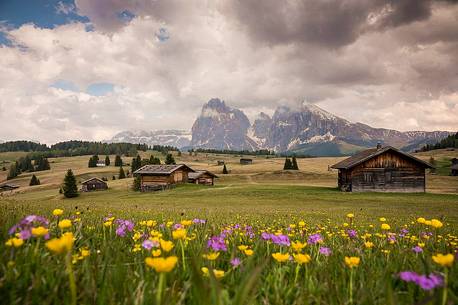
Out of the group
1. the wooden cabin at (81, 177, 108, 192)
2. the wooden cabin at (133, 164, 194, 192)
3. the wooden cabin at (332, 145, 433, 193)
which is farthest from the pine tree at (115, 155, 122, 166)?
the wooden cabin at (332, 145, 433, 193)

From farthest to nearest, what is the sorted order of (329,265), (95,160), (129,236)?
1. (95,160)
2. (129,236)
3. (329,265)

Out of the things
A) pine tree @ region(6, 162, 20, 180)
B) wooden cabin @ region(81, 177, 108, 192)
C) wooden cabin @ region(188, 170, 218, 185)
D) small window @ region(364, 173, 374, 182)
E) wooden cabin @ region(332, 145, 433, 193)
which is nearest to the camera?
wooden cabin @ region(332, 145, 433, 193)

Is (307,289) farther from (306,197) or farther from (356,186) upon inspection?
(356,186)

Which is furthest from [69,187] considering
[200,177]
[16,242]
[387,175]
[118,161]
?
[118,161]

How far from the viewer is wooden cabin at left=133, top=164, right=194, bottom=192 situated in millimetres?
67688

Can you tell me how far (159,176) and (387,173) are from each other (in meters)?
47.1

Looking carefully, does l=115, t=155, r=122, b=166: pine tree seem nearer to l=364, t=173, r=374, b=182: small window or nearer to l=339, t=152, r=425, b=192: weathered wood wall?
l=339, t=152, r=425, b=192: weathered wood wall

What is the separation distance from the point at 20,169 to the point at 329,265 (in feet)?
657

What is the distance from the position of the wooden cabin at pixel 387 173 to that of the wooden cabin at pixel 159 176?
38.7m

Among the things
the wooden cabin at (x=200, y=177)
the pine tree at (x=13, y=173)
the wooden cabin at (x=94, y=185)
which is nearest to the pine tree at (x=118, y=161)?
the pine tree at (x=13, y=173)

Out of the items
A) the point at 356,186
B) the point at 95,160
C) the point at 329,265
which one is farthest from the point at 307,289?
the point at 95,160

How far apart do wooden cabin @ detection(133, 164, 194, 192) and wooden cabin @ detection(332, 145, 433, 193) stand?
38.7 metres

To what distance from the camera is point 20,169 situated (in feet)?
540

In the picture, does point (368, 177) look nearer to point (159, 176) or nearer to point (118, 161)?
point (159, 176)
